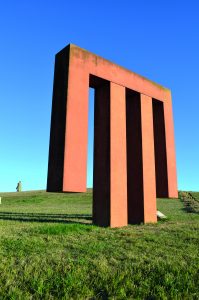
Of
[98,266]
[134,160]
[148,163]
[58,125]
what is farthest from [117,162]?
[98,266]

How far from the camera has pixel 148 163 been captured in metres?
12.6

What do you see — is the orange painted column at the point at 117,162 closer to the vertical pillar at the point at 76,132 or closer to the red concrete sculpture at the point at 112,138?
the red concrete sculpture at the point at 112,138

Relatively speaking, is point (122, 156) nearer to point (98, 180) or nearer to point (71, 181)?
point (98, 180)

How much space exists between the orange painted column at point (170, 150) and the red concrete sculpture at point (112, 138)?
0.02 metres

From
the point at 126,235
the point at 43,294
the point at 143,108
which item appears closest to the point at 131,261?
the point at 43,294

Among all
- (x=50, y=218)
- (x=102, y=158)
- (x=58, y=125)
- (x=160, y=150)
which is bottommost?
(x=50, y=218)

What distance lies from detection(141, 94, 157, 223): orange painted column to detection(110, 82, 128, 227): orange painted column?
1167 mm

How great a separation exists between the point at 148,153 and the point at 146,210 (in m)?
2.27

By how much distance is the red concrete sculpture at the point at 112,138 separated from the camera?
1027 centimetres

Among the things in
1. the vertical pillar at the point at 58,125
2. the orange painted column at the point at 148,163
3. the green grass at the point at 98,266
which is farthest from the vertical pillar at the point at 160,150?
the green grass at the point at 98,266

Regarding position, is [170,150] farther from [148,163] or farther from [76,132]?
[76,132]

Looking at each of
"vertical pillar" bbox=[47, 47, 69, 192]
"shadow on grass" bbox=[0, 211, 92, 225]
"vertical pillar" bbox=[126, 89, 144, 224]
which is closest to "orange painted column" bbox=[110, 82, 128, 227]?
"vertical pillar" bbox=[126, 89, 144, 224]

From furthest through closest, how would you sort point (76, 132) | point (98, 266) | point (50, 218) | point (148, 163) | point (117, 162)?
point (50, 218) → point (148, 163) → point (117, 162) → point (76, 132) → point (98, 266)

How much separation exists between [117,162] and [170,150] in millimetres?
3517
